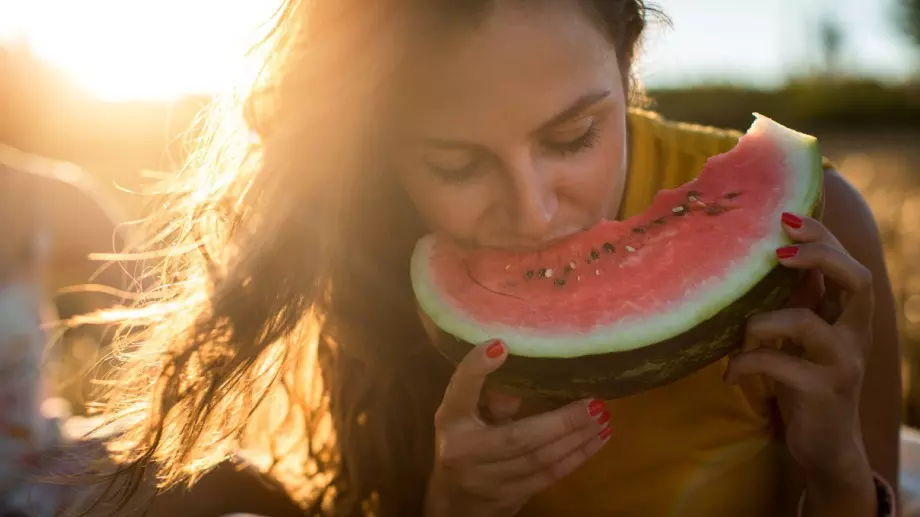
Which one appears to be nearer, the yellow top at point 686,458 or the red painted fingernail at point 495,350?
the red painted fingernail at point 495,350

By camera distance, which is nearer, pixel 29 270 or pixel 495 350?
pixel 495 350

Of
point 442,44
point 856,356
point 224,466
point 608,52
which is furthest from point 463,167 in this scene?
point 224,466

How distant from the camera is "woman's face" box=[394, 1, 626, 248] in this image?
1.66 metres

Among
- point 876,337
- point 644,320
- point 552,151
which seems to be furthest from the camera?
point 876,337

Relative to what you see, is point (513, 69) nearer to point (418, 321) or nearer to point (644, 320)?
point (644, 320)

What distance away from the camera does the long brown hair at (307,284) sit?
6.24 feet

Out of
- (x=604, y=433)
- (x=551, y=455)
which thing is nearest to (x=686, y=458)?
(x=604, y=433)

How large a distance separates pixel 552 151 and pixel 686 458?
32.8 inches

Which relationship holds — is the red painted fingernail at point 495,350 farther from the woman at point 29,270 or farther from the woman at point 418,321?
the woman at point 29,270

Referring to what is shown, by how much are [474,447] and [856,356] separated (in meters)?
0.75

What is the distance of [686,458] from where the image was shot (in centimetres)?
201

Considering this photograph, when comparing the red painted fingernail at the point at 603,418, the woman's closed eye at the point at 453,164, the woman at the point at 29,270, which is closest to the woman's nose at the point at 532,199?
the woman's closed eye at the point at 453,164

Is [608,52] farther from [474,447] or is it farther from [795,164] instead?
[474,447]

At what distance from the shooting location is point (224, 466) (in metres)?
2.47
